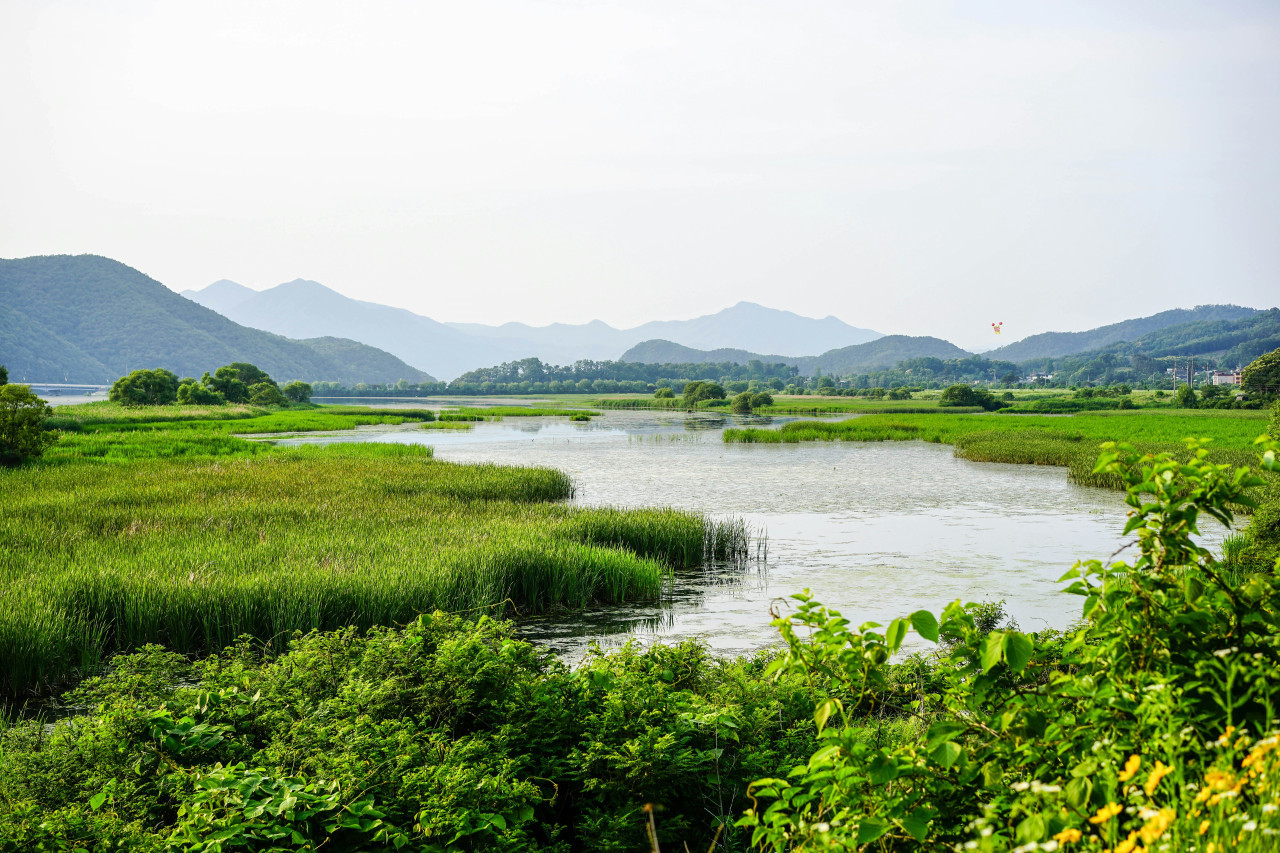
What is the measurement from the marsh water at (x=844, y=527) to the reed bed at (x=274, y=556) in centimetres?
120

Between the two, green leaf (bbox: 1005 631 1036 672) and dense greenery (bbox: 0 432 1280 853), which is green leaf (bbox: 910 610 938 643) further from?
green leaf (bbox: 1005 631 1036 672)

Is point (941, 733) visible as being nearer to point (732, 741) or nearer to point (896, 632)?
point (896, 632)

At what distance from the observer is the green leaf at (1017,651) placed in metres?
3.03

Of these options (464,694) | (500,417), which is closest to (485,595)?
(464,694)

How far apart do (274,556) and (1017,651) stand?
44.4ft

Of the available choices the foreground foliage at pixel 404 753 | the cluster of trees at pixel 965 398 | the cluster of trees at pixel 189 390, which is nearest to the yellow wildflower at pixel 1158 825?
the foreground foliage at pixel 404 753

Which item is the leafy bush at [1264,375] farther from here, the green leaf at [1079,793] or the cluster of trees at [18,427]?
the cluster of trees at [18,427]

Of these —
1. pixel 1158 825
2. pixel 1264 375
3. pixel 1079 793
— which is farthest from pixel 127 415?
pixel 1264 375

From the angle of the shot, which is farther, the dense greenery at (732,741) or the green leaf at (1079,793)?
the dense greenery at (732,741)

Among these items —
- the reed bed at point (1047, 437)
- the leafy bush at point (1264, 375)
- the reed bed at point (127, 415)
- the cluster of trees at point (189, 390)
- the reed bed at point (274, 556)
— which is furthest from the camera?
the leafy bush at point (1264, 375)

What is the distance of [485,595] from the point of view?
12344 millimetres

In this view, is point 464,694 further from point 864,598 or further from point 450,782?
point 864,598

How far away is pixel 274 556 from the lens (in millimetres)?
13812

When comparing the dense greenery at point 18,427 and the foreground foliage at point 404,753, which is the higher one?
the dense greenery at point 18,427
